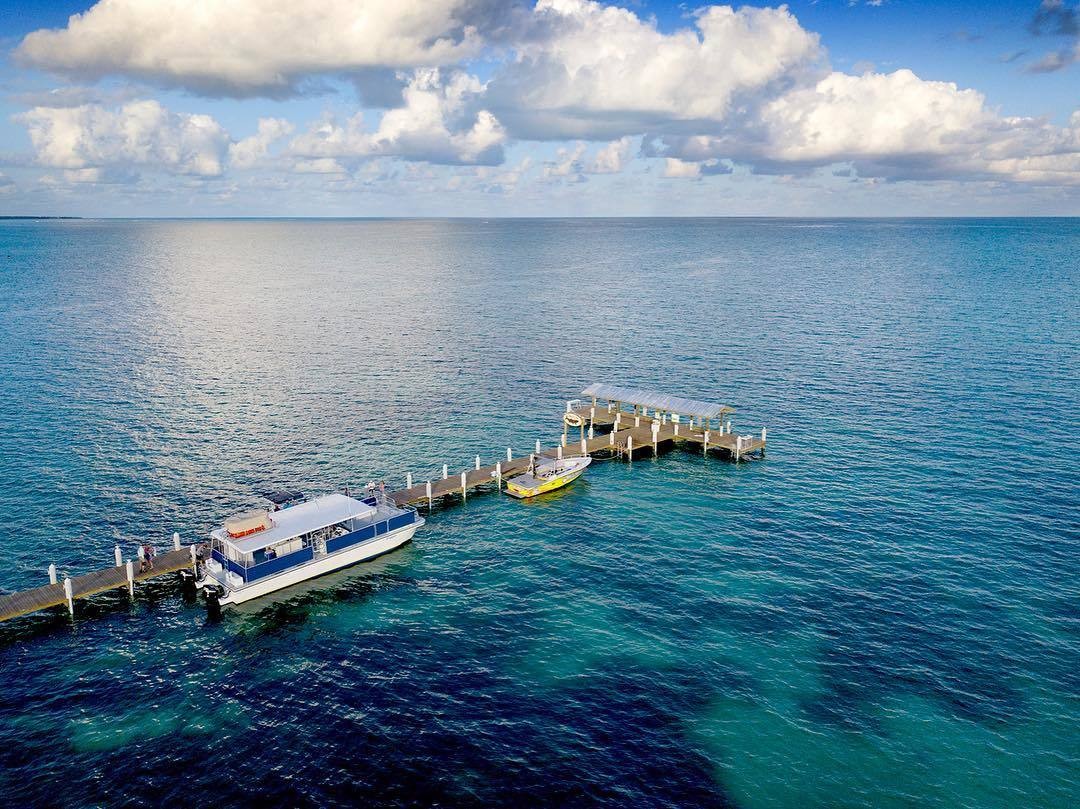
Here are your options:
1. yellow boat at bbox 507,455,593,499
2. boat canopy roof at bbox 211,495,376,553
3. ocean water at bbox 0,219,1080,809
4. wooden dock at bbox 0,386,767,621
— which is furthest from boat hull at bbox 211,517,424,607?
yellow boat at bbox 507,455,593,499

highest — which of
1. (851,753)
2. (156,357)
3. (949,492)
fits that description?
(156,357)

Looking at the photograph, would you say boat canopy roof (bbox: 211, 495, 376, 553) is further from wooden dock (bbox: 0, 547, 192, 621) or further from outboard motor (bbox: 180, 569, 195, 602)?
wooden dock (bbox: 0, 547, 192, 621)

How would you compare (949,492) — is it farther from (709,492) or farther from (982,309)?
(982,309)

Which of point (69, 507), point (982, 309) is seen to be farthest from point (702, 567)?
point (982, 309)

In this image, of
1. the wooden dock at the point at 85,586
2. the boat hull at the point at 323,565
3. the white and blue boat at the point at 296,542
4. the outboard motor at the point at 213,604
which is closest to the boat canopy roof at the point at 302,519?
the white and blue boat at the point at 296,542

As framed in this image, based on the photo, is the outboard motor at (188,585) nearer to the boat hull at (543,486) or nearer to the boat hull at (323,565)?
the boat hull at (323,565)

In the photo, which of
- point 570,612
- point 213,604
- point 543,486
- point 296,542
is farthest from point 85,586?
point 543,486
